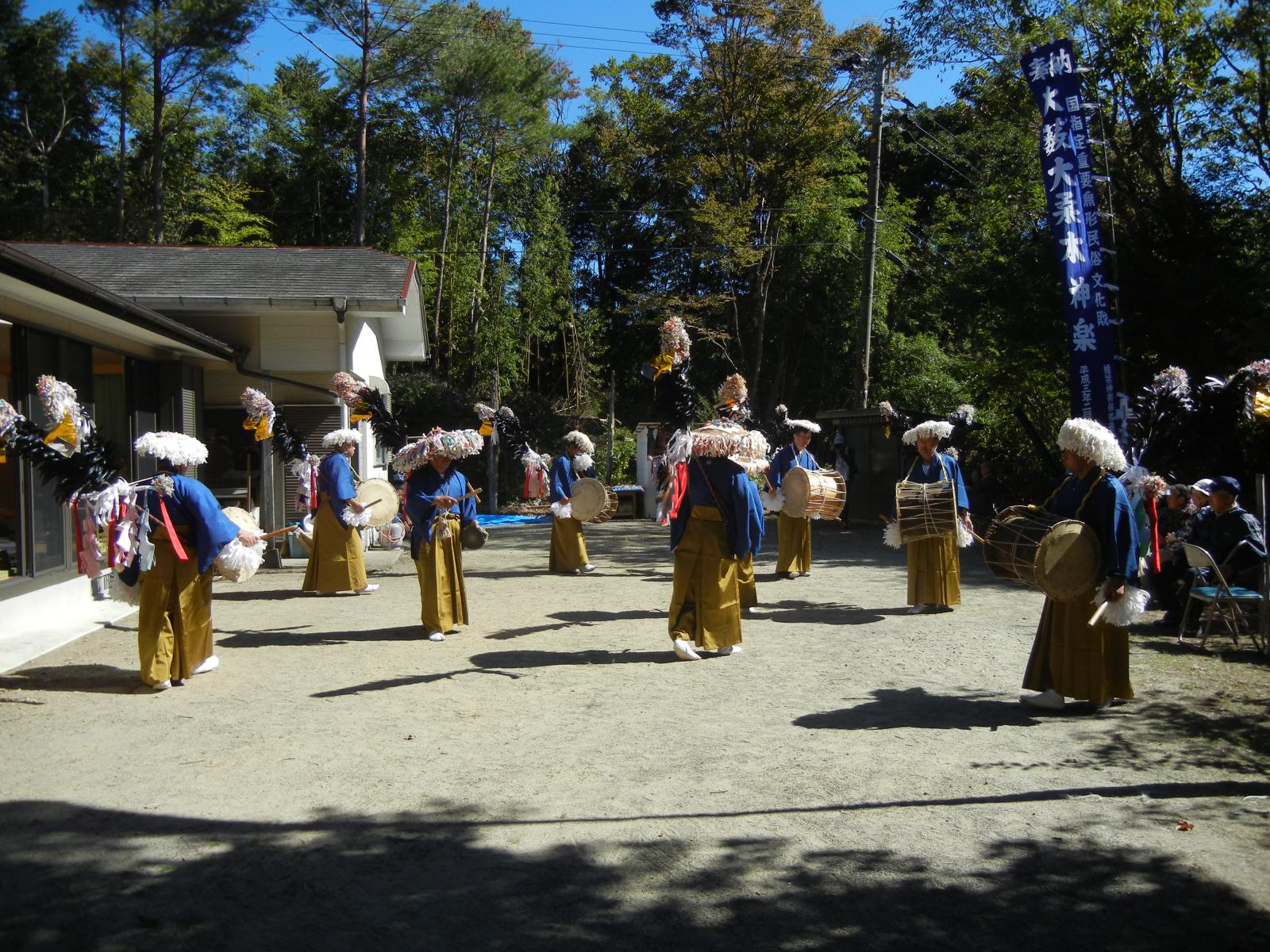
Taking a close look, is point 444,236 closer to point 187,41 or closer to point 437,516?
point 187,41

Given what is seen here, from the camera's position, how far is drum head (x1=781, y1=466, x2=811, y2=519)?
34.2 feet

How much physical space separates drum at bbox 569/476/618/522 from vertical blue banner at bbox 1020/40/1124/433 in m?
5.05

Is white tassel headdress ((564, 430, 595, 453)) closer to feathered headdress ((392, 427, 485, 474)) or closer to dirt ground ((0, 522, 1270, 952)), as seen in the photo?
feathered headdress ((392, 427, 485, 474))

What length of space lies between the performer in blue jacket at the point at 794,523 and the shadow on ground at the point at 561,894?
25.0 feet

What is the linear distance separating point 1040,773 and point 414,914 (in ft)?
9.69

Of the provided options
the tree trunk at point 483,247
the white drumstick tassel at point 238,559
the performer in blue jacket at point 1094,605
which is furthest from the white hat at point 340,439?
the tree trunk at point 483,247

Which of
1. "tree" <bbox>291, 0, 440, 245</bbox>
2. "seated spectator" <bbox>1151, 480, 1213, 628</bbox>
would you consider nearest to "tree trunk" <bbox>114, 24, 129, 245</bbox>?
"tree" <bbox>291, 0, 440, 245</bbox>

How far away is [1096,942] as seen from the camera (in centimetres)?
331

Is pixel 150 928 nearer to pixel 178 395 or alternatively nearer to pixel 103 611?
pixel 103 611

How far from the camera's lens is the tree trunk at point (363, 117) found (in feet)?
78.6

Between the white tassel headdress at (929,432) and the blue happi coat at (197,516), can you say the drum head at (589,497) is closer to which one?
the white tassel headdress at (929,432)

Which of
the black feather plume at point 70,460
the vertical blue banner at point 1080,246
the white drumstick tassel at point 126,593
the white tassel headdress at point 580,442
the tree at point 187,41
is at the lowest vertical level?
the white drumstick tassel at point 126,593

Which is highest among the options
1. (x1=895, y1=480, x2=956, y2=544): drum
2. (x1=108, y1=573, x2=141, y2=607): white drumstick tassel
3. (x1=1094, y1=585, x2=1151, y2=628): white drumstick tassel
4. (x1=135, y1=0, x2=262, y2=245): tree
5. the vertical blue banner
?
(x1=135, y1=0, x2=262, y2=245): tree

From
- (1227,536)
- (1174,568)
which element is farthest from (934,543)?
(1227,536)
